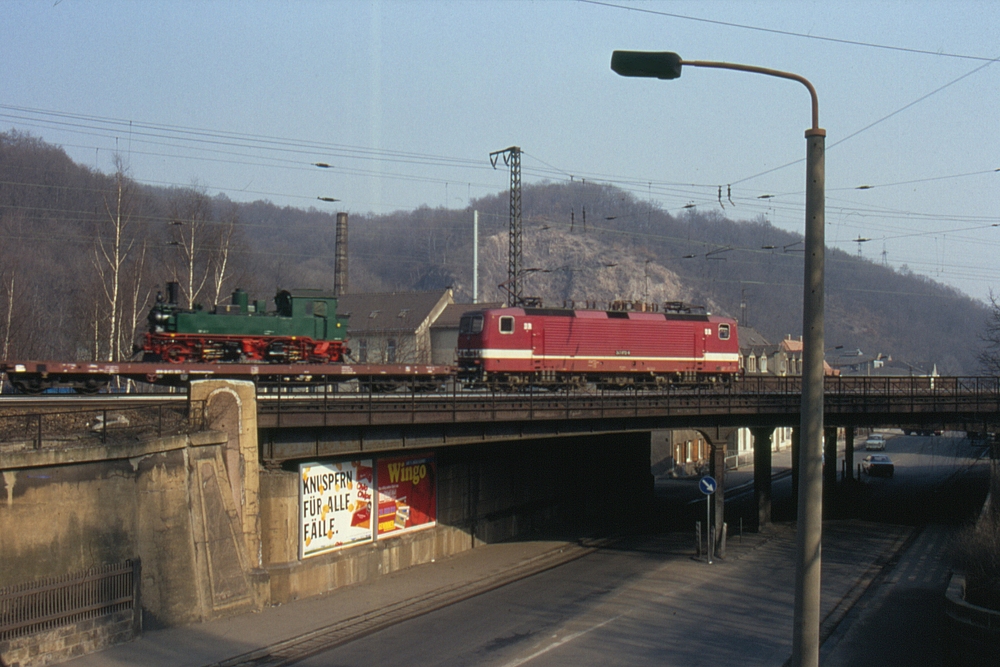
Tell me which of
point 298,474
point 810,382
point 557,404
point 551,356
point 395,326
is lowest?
point 298,474

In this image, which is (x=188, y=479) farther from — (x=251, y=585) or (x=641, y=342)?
(x=641, y=342)

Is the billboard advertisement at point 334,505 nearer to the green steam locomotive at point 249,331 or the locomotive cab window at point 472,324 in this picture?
the green steam locomotive at point 249,331

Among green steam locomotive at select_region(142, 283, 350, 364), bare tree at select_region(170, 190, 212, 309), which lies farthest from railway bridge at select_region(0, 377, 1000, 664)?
bare tree at select_region(170, 190, 212, 309)

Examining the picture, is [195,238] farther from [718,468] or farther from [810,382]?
[810,382]

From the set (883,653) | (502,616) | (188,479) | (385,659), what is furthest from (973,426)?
(188,479)

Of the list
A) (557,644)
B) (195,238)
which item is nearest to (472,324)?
(557,644)

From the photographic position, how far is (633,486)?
148ft

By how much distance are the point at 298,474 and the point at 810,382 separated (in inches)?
753

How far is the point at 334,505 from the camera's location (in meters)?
26.1

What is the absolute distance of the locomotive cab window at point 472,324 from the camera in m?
39.1

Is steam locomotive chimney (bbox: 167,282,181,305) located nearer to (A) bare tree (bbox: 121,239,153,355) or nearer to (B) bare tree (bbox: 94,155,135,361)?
→ (B) bare tree (bbox: 94,155,135,361)

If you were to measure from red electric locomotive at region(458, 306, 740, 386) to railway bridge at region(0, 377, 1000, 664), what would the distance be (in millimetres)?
4163

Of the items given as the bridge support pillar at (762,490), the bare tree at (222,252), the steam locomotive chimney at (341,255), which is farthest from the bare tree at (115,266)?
the bridge support pillar at (762,490)

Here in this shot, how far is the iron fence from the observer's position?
649 inches
